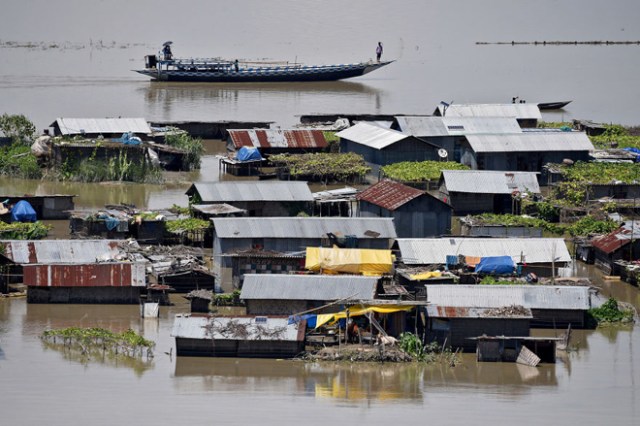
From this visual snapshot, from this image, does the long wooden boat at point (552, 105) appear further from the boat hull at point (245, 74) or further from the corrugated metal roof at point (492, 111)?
the boat hull at point (245, 74)

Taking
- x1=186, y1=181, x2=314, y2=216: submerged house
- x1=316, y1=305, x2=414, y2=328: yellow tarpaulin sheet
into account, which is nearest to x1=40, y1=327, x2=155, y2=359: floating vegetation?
x1=316, y1=305, x2=414, y2=328: yellow tarpaulin sheet

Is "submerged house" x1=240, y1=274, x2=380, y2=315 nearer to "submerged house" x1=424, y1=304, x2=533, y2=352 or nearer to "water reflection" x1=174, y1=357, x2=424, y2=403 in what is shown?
"submerged house" x1=424, y1=304, x2=533, y2=352

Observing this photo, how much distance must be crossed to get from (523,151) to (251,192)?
11.1 metres

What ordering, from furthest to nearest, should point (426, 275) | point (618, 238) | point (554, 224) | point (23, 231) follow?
point (554, 224) < point (23, 231) < point (618, 238) < point (426, 275)

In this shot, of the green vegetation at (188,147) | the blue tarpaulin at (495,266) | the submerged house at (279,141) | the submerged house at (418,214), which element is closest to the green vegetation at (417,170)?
the submerged house at (279,141)

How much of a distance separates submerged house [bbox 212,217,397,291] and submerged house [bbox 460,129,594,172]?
1146cm

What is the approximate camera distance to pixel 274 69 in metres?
64.2

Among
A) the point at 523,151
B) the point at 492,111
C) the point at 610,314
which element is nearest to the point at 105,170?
the point at 523,151

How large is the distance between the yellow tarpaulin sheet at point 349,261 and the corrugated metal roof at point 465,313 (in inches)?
109

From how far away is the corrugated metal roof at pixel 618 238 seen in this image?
2975 cm

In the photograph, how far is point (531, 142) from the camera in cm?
4044

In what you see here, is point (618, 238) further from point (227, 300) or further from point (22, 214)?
point (22, 214)

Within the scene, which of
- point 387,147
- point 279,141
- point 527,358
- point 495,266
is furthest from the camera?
point 279,141

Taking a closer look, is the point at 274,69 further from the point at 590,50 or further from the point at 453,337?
the point at 453,337
